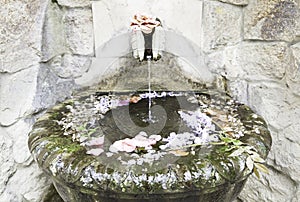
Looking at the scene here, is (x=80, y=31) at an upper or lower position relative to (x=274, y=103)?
upper

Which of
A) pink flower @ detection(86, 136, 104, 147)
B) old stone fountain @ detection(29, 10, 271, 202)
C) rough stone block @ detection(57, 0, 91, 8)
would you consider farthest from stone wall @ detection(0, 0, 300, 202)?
pink flower @ detection(86, 136, 104, 147)

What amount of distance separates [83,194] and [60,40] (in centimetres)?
86

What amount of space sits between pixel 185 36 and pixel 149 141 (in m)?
0.66

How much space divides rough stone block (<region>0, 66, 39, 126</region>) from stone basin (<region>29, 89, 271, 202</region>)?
153 mm

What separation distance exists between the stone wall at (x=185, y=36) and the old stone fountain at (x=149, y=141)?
0.43 feet

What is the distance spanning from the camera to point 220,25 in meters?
1.70

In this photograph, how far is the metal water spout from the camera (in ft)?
4.66

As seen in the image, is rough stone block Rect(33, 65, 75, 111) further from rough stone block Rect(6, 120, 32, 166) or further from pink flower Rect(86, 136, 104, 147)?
pink flower Rect(86, 136, 104, 147)

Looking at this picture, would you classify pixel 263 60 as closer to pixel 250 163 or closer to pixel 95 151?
pixel 250 163

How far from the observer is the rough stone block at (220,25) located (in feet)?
5.53

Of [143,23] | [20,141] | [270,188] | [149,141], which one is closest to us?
[149,141]

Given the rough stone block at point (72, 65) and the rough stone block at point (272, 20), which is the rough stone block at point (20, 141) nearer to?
the rough stone block at point (72, 65)

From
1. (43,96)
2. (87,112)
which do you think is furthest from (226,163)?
(43,96)

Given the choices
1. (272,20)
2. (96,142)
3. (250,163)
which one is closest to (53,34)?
(96,142)
